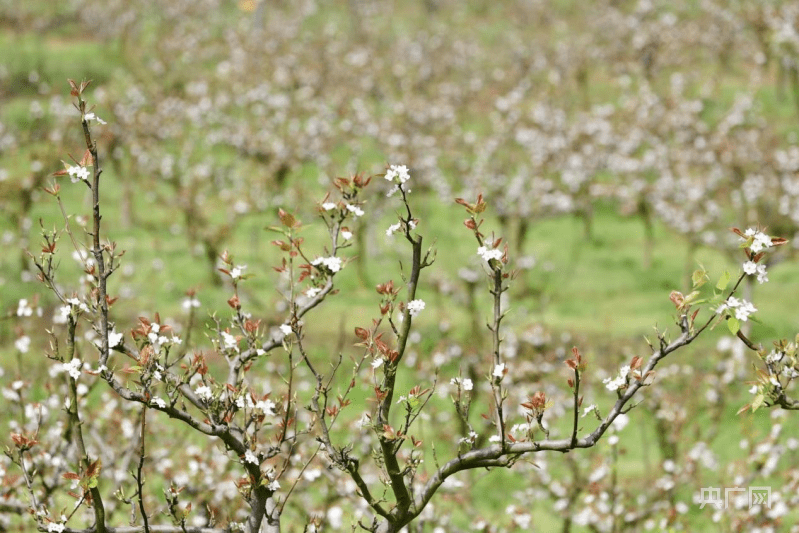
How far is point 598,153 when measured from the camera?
26.2 metres

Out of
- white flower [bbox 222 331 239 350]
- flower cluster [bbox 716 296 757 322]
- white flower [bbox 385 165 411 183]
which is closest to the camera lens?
flower cluster [bbox 716 296 757 322]

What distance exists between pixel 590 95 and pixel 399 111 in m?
10.5

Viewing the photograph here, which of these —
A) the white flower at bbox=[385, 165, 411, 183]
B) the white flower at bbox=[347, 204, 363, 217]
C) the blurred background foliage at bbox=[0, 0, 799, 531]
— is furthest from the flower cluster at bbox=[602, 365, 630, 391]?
the blurred background foliage at bbox=[0, 0, 799, 531]

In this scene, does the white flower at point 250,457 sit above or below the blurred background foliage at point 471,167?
below

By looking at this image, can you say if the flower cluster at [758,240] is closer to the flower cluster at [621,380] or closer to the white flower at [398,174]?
the flower cluster at [621,380]

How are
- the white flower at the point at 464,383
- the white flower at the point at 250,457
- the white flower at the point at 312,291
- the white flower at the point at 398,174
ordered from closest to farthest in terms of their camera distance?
1. the white flower at the point at 398,174
2. the white flower at the point at 464,383
3. the white flower at the point at 250,457
4. the white flower at the point at 312,291

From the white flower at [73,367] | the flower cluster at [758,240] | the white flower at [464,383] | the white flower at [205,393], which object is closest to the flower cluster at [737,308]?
the flower cluster at [758,240]

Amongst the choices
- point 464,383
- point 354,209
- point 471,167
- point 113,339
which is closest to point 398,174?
point 354,209

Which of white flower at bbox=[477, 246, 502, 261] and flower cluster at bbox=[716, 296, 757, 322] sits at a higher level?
white flower at bbox=[477, 246, 502, 261]

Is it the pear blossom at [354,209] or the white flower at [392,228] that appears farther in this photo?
the pear blossom at [354,209]

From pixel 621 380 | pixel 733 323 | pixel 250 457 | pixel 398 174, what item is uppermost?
pixel 398 174

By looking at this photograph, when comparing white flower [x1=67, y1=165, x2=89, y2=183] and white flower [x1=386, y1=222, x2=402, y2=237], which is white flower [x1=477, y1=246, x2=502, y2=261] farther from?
white flower [x1=67, y1=165, x2=89, y2=183]

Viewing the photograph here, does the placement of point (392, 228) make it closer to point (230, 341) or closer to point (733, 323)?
point (230, 341)

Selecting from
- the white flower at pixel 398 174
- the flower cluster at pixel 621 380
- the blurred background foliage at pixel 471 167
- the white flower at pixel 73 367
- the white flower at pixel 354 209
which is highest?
the blurred background foliage at pixel 471 167
